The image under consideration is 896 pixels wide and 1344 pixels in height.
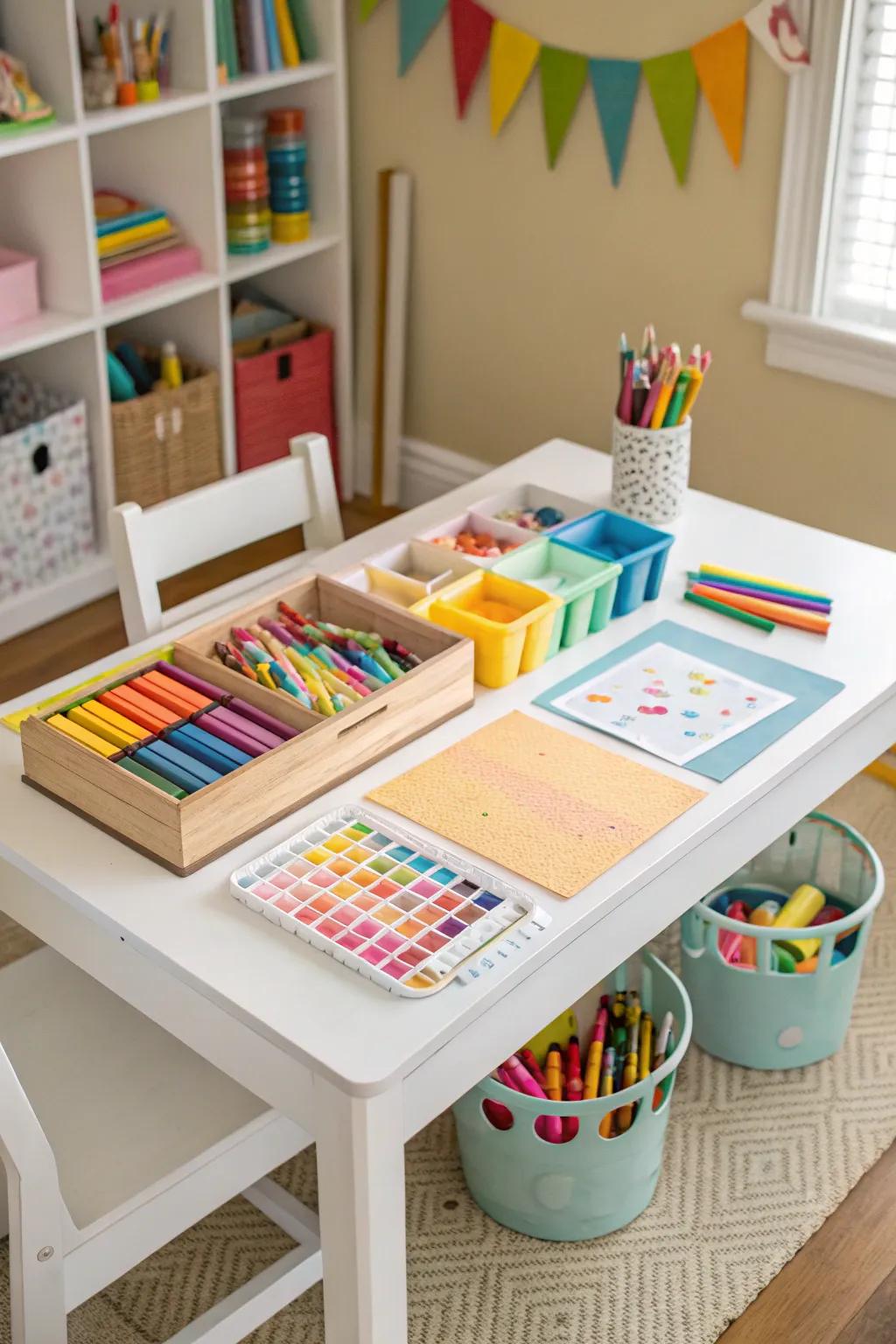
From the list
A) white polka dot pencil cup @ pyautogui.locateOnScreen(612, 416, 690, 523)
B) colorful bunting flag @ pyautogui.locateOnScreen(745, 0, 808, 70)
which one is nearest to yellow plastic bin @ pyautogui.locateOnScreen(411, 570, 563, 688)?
white polka dot pencil cup @ pyautogui.locateOnScreen(612, 416, 690, 523)

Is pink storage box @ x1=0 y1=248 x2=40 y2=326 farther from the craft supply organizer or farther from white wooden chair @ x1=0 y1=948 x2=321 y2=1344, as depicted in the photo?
white wooden chair @ x1=0 y1=948 x2=321 y2=1344

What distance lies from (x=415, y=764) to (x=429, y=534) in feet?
1.52

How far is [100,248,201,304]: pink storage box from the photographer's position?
3.05 m

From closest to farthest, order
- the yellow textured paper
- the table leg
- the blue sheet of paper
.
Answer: the table leg, the yellow textured paper, the blue sheet of paper

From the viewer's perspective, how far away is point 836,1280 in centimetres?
185

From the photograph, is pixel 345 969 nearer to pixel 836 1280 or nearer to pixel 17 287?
pixel 836 1280

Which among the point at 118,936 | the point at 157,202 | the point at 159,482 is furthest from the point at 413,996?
the point at 157,202

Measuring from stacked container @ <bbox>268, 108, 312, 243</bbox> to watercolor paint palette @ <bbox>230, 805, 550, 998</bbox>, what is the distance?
2154mm

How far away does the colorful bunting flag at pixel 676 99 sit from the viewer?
2807 millimetres

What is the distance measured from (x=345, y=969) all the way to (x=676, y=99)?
2.05 meters

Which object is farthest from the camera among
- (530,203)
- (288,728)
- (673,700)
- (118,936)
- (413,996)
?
(530,203)

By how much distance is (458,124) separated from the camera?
3.22 metres

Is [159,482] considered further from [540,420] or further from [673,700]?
[673,700]

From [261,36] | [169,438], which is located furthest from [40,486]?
[261,36]
